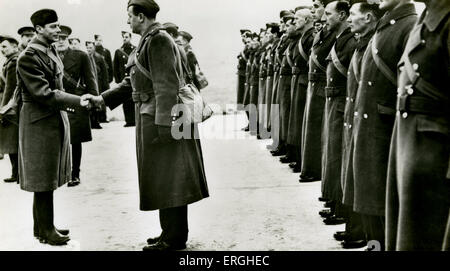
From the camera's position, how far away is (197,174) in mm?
4914

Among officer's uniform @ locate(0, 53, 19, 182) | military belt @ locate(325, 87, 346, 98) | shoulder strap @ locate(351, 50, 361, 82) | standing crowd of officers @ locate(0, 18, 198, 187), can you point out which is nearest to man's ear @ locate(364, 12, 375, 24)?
shoulder strap @ locate(351, 50, 361, 82)

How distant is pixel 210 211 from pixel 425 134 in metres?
3.50

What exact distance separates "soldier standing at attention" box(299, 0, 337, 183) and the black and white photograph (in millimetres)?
16

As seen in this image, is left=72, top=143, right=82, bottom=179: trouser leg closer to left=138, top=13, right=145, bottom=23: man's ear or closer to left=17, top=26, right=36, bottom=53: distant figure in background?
left=17, top=26, right=36, bottom=53: distant figure in background

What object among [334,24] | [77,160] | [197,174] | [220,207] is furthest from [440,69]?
[77,160]

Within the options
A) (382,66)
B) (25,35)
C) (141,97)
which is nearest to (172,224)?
(141,97)

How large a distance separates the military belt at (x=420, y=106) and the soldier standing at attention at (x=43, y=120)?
9.15ft

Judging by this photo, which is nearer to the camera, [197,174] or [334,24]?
[197,174]

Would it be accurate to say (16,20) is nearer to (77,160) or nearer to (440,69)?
(77,160)

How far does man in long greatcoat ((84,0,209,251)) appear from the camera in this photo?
463 centimetres

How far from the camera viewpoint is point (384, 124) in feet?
13.2

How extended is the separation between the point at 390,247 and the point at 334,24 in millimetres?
3038

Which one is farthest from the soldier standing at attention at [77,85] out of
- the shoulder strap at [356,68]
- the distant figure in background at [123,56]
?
the distant figure in background at [123,56]
